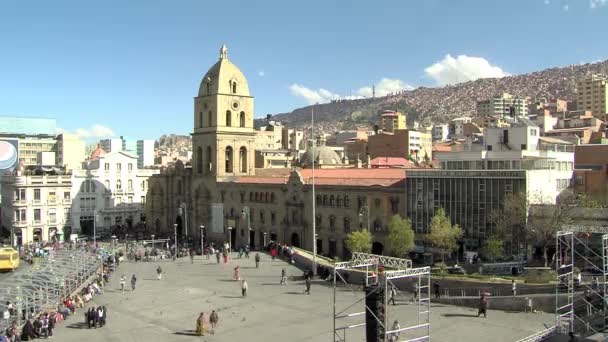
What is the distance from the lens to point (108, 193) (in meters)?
94.6

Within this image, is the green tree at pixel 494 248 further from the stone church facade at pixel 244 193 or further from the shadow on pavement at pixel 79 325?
the shadow on pavement at pixel 79 325

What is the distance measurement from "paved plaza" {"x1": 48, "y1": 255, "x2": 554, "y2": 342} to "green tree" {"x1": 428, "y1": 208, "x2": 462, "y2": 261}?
9.77 m

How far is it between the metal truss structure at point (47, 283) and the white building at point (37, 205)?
3669cm

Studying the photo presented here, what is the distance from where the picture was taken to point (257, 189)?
7588 cm

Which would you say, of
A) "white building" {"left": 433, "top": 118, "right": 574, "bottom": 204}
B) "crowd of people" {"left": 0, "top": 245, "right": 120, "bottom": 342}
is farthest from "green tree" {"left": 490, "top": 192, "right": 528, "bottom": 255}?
"crowd of people" {"left": 0, "top": 245, "right": 120, "bottom": 342}

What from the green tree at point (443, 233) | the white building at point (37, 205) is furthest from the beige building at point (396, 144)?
the green tree at point (443, 233)

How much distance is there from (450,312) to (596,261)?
1212cm

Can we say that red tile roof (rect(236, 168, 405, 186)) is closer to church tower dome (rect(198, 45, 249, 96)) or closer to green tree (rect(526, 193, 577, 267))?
church tower dome (rect(198, 45, 249, 96))

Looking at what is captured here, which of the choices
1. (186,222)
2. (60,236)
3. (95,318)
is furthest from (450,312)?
(60,236)

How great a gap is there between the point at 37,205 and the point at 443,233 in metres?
59.2

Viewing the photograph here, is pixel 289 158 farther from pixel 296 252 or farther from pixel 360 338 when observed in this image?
pixel 360 338

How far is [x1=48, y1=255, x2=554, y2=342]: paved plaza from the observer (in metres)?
30.7

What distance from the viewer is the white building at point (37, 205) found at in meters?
83.2

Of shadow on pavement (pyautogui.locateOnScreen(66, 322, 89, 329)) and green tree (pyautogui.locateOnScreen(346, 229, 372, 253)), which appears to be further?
green tree (pyautogui.locateOnScreen(346, 229, 372, 253))
